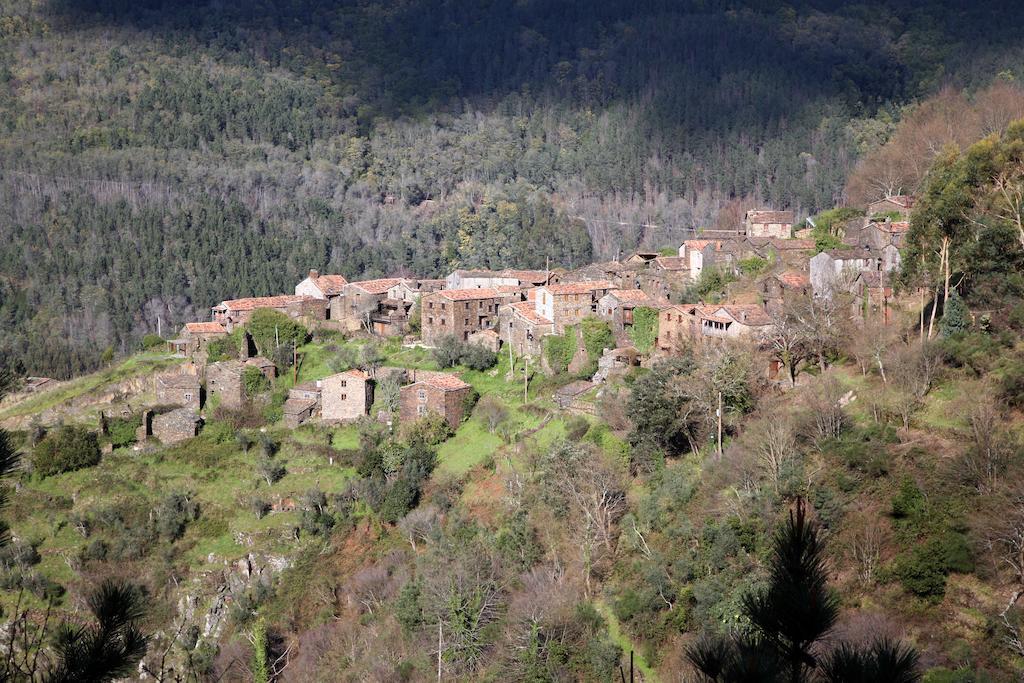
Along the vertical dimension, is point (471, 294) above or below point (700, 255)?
below

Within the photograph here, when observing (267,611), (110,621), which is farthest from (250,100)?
(110,621)

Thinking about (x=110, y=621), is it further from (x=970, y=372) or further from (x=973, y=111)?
(x=973, y=111)

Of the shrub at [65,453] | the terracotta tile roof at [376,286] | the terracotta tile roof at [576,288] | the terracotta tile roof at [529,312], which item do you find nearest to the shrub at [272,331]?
the terracotta tile roof at [376,286]

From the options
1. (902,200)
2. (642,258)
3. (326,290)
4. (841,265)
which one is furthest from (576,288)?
(902,200)

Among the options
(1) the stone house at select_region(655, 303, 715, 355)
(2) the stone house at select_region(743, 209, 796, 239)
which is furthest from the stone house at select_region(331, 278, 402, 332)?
(2) the stone house at select_region(743, 209, 796, 239)

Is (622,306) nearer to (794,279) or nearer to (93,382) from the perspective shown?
(794,279)
